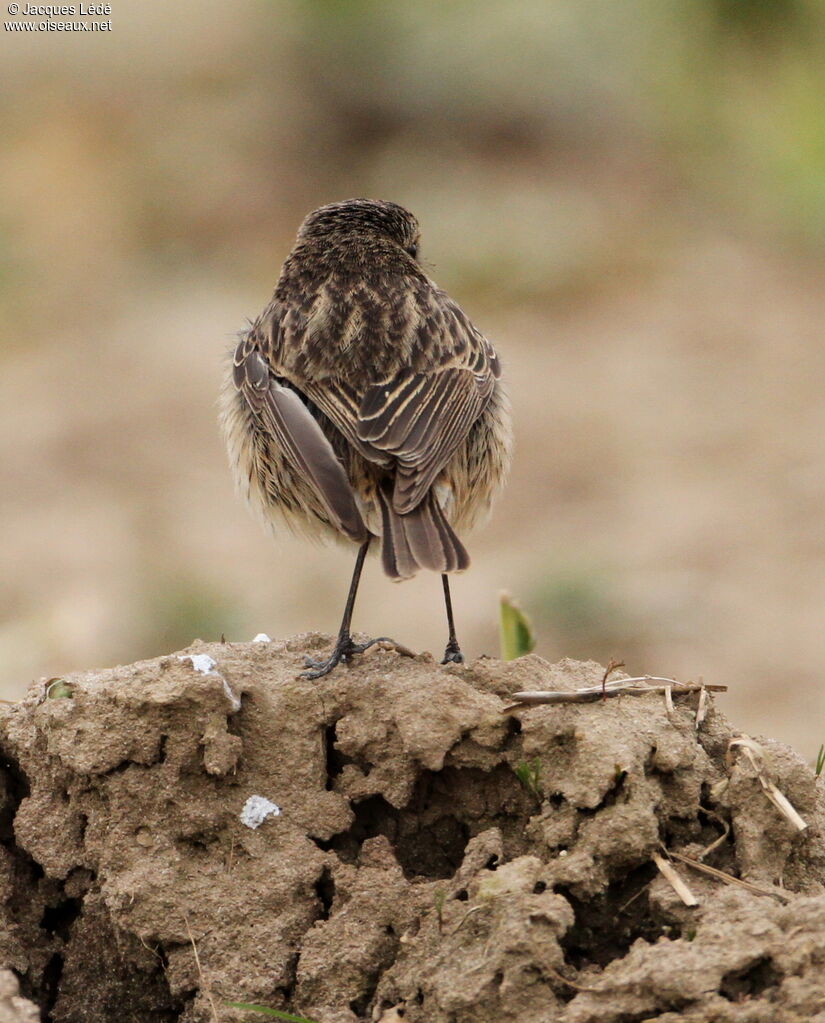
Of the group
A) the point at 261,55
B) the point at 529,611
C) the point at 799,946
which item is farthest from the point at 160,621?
the point at 261,55

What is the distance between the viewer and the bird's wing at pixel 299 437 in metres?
6.10

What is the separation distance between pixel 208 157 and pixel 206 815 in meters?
15.1

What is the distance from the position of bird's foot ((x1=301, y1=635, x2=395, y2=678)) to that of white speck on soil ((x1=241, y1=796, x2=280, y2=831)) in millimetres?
517

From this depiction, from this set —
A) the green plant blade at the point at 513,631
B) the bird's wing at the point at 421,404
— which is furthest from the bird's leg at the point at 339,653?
the green plant blade at the point at 513,631

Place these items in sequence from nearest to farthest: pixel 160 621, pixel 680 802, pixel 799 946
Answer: pixel 799 946 → pixel 680 802 → pixel 160 621

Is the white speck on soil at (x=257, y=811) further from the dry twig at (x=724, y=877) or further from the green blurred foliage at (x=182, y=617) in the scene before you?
the green blurred foliage at (x=182, y=617)

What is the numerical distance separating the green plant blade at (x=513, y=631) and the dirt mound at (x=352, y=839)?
1390mm

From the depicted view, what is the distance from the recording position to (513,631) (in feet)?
22.1

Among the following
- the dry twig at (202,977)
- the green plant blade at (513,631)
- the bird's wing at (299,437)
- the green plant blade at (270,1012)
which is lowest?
the green plant blade at (270,1012)

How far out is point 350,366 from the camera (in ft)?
21.6

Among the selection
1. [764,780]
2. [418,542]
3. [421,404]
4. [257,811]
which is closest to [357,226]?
[421,404]

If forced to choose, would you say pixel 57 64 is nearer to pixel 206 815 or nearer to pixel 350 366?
pixel 350 366

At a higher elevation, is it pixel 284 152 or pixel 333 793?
pixel 284 152

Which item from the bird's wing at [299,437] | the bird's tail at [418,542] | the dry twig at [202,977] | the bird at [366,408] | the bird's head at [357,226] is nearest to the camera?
the dry twig at [202,977]
